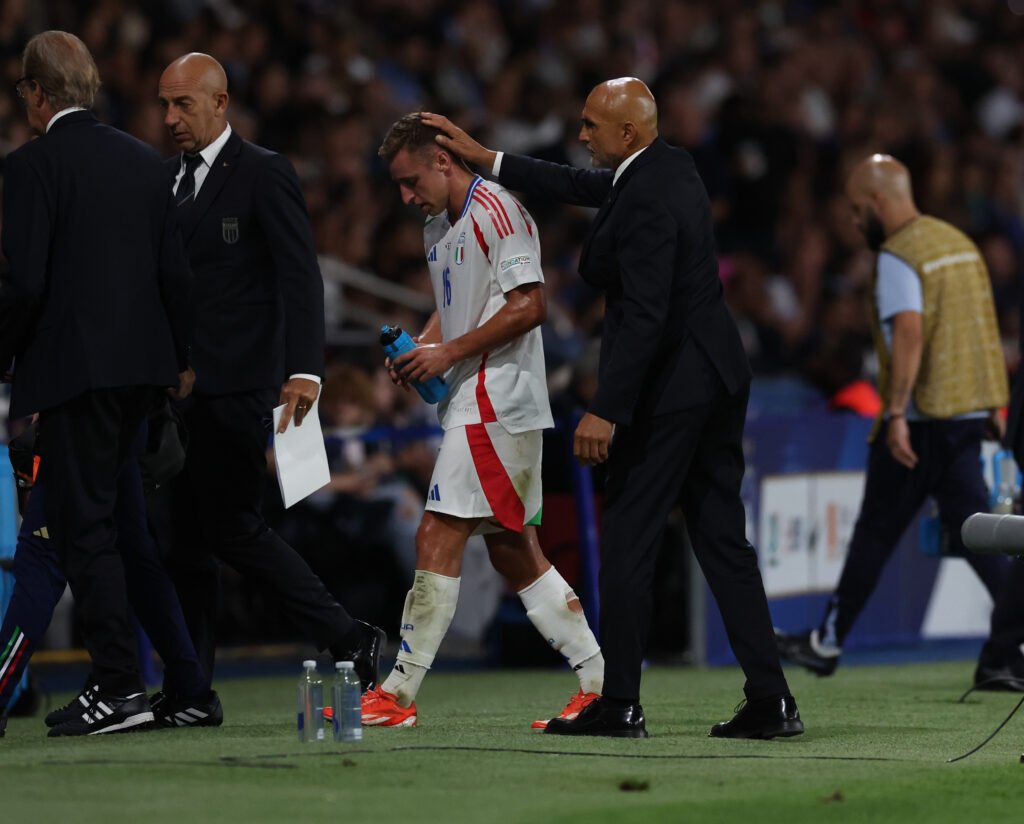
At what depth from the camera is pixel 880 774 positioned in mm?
5309

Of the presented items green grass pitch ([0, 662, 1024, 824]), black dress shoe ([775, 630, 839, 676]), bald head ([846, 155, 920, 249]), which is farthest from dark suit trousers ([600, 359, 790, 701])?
bald head ([846, 155, 920, 249])

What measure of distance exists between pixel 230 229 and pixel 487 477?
124 cm

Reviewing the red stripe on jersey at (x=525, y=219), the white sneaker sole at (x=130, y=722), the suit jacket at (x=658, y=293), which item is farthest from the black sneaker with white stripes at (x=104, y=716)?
the red stripe on jersey at (x=525, y=219)

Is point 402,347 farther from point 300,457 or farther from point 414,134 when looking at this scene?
point 414,134

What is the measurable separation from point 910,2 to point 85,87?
15.8m

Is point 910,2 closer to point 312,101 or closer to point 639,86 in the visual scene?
point 312,101

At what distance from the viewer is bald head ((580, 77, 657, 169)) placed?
244 inches

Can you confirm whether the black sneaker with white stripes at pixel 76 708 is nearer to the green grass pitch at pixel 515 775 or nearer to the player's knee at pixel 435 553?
the green grass pitch at pixel 515 775

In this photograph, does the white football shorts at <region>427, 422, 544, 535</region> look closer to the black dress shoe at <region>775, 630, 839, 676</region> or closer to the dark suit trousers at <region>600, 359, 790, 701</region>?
the dark suit trousers at <region>600, 359, 790, 701</region>

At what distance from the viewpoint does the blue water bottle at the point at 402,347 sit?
6438mm

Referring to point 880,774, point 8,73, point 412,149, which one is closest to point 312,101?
point 8,73

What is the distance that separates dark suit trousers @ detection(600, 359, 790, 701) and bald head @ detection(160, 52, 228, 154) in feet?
5.93

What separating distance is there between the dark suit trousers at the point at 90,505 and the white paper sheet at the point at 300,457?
0.50 meters

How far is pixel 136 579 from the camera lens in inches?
257
